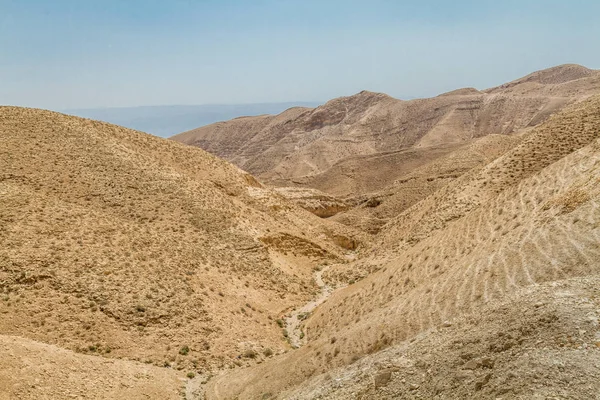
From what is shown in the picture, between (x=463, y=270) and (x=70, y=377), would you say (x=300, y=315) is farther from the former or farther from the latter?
(x=70, y=377)

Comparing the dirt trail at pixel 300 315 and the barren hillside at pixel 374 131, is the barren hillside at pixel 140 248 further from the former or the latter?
the barren hillside at pixel 374 131

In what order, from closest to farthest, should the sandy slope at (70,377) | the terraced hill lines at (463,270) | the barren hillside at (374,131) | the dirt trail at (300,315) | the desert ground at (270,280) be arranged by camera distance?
the desert ground at (270,280) → the sandy slope at (70,377) → the terraced hill lines at (463,270) → the dirt trail at (300,315) → the barren hillside at (374,131)

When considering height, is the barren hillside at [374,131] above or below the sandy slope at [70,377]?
above

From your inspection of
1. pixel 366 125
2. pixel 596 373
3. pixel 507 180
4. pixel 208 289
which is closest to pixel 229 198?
pixel 208 289

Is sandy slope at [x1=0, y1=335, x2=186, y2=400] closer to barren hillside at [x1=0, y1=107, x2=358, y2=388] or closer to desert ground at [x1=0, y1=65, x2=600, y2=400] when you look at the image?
desert ground at [x1=0, y1=65, x2=600, y2=400]

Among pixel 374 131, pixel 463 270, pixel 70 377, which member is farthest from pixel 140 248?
pixel 374 131

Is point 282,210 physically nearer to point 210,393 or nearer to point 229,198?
point 229,198

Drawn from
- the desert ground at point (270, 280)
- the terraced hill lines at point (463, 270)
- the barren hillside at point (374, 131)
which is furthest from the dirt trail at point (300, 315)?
the barren hillside at point (374, 131)
